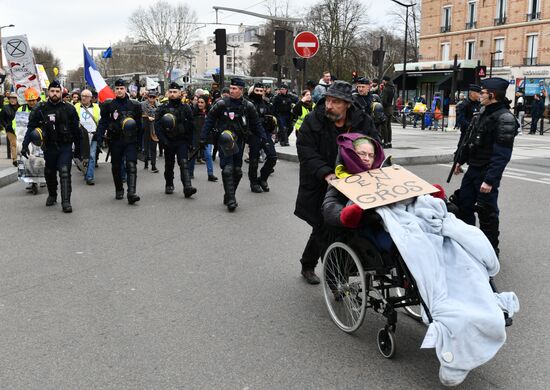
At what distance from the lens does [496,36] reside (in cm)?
4788

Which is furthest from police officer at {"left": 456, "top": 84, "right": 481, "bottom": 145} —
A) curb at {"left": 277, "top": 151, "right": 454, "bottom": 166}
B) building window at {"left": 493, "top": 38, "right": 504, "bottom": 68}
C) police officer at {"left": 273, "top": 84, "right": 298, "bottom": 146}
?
building window at {"left": 493, "top": 38, "right": 504, "bottom": 68}

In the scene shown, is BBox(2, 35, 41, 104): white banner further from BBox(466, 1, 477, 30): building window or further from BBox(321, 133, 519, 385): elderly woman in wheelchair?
BBox(466, 1, 477, 30): building window

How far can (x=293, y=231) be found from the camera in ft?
23.6

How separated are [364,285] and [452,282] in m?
0.61

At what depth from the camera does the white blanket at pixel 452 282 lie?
3.04m

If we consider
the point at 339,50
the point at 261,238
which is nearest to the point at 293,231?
the point at 261,238

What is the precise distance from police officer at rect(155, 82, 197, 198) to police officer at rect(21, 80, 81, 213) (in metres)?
1.37

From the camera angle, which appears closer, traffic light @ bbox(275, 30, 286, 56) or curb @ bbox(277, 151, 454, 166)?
curb @ bbox(277, 151, 454, 166)

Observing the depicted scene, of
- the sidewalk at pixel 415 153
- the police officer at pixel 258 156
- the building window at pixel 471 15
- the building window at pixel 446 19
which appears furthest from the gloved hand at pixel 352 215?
the building window at pixel 446 19

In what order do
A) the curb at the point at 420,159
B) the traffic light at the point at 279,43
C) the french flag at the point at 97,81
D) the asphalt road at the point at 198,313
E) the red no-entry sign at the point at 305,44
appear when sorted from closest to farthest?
the asphalt road at the point at 198,313, the french flag at the point at 97,81, the curb at the point at 420,159, the red no-entry sign at the point at 305,44, the traffic light at the point at 279,43

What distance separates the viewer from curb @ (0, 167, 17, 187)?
36.5 feet

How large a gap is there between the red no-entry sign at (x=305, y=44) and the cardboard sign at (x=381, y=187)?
10.7 m

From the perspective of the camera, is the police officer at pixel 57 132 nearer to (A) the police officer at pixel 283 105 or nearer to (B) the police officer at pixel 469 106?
(B) the police officer at pixel 469 106

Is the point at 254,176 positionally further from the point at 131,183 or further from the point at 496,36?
the point at 496,36
